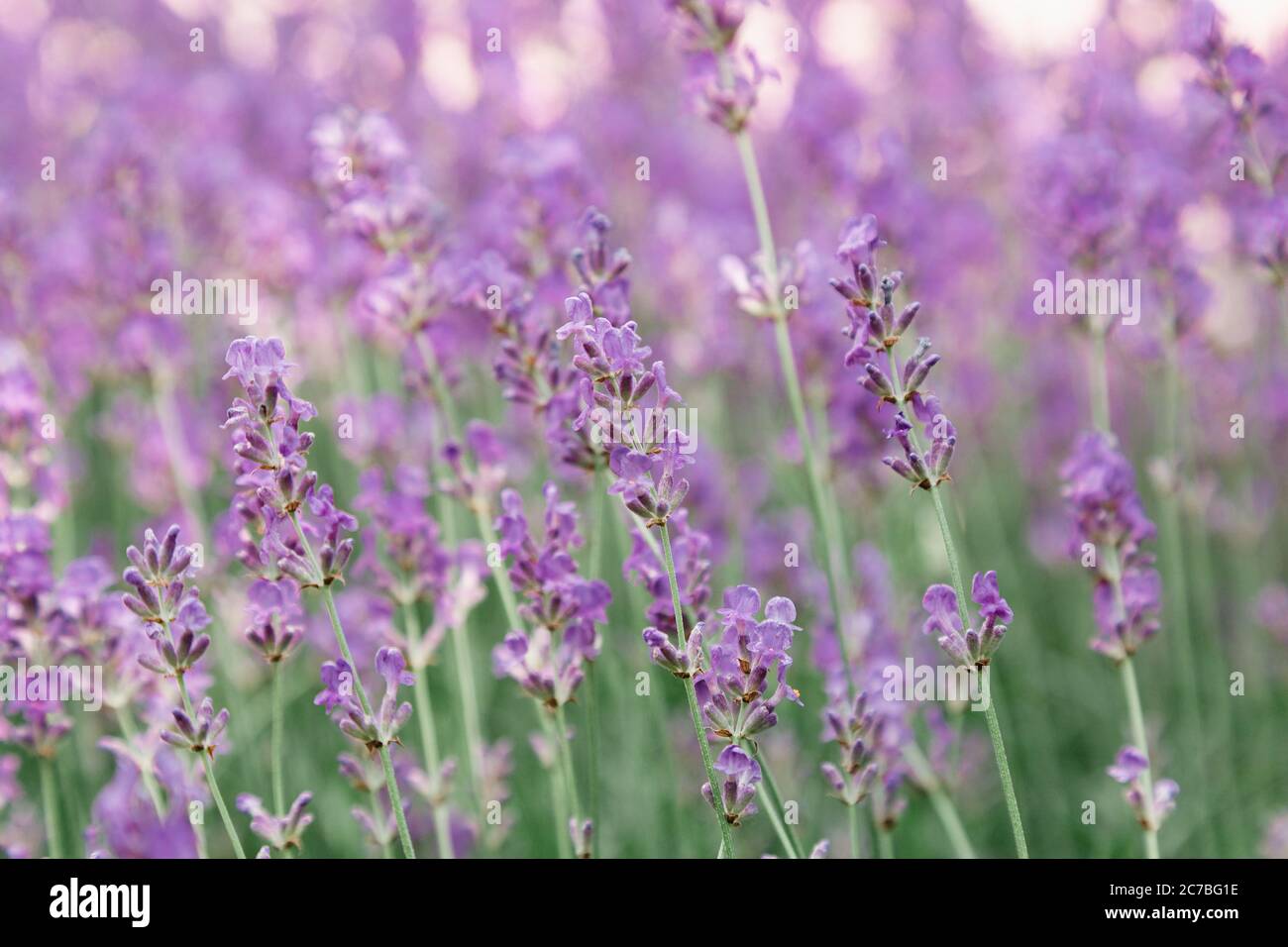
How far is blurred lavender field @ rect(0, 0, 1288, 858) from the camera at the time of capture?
180 centimetres

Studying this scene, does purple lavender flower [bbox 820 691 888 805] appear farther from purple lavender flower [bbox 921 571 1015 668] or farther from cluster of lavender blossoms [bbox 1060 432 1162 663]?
cluster of lavender blossoms [bbox 1060 432 1162 663]

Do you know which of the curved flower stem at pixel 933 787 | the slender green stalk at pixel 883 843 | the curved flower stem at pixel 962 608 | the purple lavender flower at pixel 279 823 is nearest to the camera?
the curved flower stem at pixel 962 608

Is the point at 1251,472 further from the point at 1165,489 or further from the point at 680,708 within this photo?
the point at 680,708

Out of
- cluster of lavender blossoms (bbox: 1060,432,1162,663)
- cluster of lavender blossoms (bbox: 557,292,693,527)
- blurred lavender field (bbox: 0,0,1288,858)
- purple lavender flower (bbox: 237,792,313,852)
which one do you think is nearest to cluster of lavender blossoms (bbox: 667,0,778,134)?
blurred lavender field (bbox: 0,0,1288,858)

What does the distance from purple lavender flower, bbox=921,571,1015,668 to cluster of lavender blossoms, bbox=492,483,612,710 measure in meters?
0.49

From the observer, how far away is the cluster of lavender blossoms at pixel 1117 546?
1.95m

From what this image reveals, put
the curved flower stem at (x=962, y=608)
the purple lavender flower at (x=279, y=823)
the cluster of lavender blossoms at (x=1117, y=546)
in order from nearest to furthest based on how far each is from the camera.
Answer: the curved flower stem at (x=962, y=608) → the purple lavender flower at (x=279, y=823) → the cluster of lavender blossoms at (x=1117, y=546)

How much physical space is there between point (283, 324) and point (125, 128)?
2.42 ft

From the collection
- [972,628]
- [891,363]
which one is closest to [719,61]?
[891,363]

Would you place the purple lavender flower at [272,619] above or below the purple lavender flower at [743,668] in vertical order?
above

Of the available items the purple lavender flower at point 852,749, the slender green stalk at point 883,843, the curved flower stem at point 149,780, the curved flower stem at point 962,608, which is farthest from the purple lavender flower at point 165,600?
the slender green stalk at point 883,843

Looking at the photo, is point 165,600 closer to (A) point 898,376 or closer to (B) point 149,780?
(B) point 149,780

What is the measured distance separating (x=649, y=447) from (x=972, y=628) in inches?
19.7

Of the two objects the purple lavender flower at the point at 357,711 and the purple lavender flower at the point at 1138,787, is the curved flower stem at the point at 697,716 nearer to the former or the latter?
the purple lavender flower at the point at 357,711
